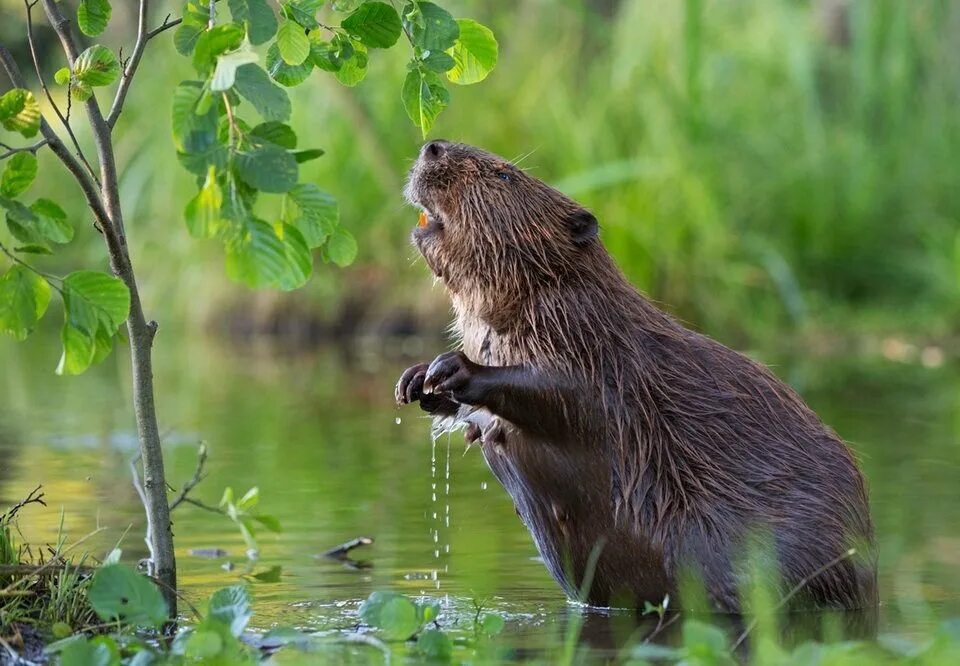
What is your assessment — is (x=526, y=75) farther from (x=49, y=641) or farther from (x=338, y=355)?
(x=49, y=641)

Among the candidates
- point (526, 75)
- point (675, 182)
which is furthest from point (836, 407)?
point (526, 75)

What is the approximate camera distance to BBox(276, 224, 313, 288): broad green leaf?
275cm

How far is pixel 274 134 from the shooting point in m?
2.91

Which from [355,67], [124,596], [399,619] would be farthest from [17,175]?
[399,619]

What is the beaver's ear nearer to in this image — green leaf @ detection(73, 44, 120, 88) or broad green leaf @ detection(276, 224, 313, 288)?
broad green leaf @ detection(276, 224, 313, 288)

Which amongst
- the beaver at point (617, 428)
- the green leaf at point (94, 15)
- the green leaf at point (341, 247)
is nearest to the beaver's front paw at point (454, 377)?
the beaver at point (617, 428)

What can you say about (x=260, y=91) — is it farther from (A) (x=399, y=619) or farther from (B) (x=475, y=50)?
(A) (x=399, y=619)

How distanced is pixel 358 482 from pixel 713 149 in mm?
5511

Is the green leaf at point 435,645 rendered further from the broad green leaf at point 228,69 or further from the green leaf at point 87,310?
the broad green leaf at point 228,69

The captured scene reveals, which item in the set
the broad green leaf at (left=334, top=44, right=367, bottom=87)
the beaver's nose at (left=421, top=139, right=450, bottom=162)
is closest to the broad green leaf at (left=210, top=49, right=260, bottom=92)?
the broad green leaf at (left=334, top=44, right=367, bottom=87)

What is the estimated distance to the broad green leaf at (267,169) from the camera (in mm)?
2672

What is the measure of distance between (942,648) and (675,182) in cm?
789

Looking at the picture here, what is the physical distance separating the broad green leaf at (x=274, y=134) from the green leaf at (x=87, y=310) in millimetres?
347

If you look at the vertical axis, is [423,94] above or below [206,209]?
above
